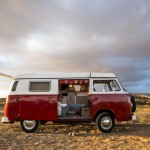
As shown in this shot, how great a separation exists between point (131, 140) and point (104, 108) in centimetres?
297

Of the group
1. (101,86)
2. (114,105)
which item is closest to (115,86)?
(101,86)

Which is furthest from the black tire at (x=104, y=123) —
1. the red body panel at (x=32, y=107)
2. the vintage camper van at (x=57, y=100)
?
the red body panel at (x=32, y=107)

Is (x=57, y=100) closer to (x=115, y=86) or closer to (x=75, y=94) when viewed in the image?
(x=75, y=94)

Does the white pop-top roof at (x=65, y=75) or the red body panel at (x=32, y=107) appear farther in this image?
the white pop-top roof at (x=65, y=75)

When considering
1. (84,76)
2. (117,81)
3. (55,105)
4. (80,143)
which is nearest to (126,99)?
(117,81)

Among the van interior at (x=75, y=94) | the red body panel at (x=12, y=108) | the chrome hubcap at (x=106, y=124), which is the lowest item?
the chrome hubcap at (x=106, y=124)

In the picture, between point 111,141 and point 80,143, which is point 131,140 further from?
point 80,143

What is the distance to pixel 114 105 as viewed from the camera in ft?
48.0

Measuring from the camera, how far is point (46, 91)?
49.1 feet

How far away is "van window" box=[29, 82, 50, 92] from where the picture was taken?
49.3ft

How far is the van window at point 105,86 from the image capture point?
48.8 ft

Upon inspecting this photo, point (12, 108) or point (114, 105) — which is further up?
point (114, 105)

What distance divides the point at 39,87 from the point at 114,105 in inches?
143

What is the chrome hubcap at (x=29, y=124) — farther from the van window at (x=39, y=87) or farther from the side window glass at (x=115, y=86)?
the side window glass at (x=115, y=86)
